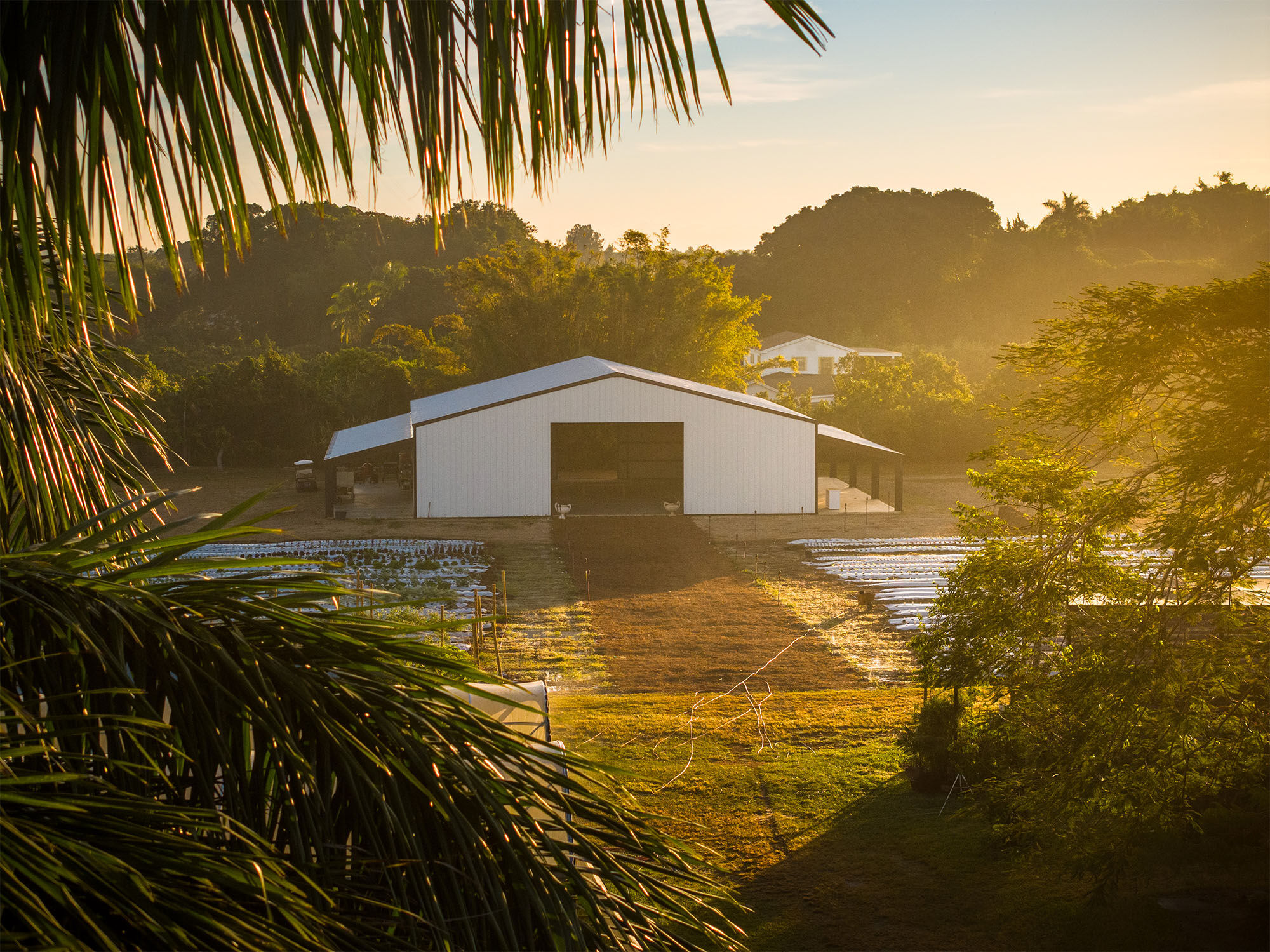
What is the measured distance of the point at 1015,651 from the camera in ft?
28.3

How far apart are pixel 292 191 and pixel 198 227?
167mm

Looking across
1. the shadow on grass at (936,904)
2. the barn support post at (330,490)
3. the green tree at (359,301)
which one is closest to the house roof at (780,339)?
the green tree at (359,301)

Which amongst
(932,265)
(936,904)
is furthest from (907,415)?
(932,265)

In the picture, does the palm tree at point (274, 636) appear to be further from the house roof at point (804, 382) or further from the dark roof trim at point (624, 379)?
the house roof at point (804, 382)

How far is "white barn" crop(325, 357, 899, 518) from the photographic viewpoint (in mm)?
29438

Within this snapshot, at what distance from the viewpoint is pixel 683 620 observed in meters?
17.9

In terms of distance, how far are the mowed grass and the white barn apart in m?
17.1

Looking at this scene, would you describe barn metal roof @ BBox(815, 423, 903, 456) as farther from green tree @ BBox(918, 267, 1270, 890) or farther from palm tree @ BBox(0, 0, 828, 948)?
palm tree @ BBox(0, 0, 828, 948)

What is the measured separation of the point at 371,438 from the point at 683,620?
A: 1692 centimetres

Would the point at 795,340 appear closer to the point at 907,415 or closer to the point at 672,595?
the point at 907,415

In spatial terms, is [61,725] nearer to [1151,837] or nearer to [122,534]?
[122,534]

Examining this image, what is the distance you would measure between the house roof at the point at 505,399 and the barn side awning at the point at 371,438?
2 cm

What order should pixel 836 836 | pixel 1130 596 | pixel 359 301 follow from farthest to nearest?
pixel 359 301
pixel 836 836
pixel 1130 596

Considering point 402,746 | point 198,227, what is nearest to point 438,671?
point 402,746
